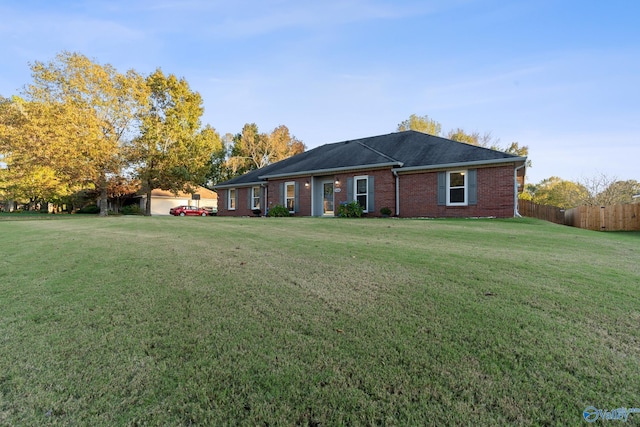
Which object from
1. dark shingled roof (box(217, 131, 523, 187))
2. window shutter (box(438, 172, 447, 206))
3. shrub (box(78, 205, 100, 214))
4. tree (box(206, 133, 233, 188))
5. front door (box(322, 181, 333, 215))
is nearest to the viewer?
dark shingled roof (box(217, 131, 523, 187))

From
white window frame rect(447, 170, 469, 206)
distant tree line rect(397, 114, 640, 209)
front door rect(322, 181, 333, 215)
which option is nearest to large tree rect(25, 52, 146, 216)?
front door rect(322, 181, 333, 215)

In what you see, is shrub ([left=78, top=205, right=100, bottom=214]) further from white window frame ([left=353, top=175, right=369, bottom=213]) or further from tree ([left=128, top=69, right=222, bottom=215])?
white window frame ([left=353, top=175, right=369, bottom=213])

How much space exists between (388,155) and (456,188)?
14.1 ft

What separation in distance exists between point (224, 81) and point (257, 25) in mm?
4759

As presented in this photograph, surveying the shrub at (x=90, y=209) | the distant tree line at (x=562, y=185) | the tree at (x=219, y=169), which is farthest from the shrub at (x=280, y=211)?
the shrub at (x=90, y=209)

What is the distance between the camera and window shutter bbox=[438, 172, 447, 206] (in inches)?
554

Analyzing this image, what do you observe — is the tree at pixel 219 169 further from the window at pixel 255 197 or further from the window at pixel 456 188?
the window at pixel 456 188

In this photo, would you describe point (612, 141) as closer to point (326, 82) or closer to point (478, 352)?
point (326, 82)

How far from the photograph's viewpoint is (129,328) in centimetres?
250

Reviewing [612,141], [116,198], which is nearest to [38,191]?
[116,198]

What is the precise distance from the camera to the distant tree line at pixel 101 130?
58.4 feet

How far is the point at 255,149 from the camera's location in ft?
127

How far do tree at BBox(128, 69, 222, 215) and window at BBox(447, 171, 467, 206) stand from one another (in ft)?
64.8

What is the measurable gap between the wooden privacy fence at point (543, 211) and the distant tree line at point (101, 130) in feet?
78.7
